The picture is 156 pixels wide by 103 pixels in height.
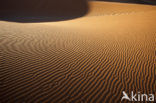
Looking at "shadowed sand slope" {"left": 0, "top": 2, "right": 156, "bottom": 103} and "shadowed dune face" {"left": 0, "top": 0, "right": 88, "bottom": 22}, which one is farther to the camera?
"shadowed dune face" {"left": 0, "top": 0, "right": 88, "bottom": 22}

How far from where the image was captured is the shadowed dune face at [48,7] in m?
17.8

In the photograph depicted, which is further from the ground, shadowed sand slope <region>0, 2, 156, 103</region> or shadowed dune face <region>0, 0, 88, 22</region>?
shadowed dune face <region>0, 0, 88, 22</region>

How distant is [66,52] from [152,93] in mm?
3350

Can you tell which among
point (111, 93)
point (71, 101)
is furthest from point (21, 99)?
point (111, 93)

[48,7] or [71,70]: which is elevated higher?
[48,7]

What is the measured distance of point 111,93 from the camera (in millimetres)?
3002

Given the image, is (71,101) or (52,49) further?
(52,49)

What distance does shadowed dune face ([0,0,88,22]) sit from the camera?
1781 cm

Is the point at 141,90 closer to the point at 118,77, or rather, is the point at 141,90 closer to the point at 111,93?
the point at 118,77

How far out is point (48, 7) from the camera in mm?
20234

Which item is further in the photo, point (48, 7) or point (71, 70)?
point (48, 7)

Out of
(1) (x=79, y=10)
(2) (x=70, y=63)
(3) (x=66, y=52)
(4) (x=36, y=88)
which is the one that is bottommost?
(4) (x=36, y=88)

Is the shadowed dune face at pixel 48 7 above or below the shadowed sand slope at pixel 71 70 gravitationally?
above

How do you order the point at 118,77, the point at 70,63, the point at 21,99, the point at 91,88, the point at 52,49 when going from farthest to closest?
the point at 52,49, the point at 70,63, the point at 118,77, the point at 91,88, the point at 21,99
